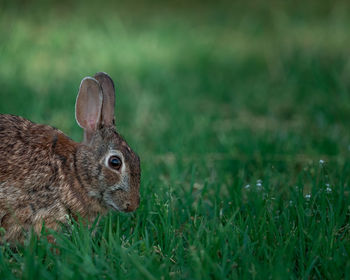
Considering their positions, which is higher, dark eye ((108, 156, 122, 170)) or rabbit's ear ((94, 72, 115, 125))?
rabbit's ear ((94, 72, 115, 125))

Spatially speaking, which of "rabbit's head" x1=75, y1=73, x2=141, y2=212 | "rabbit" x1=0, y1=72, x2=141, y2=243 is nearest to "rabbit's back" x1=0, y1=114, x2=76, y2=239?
"rabbit" x1=0, y1=72, x2=141, y2=243

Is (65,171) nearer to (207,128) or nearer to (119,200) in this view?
(119,200)

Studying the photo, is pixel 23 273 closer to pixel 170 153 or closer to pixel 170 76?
pixel 170 153

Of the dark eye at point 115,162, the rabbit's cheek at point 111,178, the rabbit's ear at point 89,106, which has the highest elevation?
the rabbit's ear at point 89,106

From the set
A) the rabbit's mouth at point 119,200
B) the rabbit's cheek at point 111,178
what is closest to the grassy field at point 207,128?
the rabbit's mouth at point 119,200

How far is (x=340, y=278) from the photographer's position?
2721 mm

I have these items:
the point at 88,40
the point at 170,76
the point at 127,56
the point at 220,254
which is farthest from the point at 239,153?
the point at 88,40

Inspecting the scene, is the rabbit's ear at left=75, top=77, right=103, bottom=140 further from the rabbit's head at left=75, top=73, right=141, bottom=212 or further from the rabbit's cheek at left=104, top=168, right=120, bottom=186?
the rabbit's cheek at left=104, top=168, right=120, bottom=186

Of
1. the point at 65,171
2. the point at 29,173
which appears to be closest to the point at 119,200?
the point at 65,171

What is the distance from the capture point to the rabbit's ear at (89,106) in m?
3.53

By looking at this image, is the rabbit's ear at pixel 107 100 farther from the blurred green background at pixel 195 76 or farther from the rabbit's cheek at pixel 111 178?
the blurred green background at pixel 195 76

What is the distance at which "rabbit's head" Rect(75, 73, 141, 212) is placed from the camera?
3375 mm

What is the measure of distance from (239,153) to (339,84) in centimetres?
233

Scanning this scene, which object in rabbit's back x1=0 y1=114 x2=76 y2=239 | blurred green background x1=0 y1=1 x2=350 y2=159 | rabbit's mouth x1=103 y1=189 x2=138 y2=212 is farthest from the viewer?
blurred green background x1=0 y1=1 x2=350 y2=159
